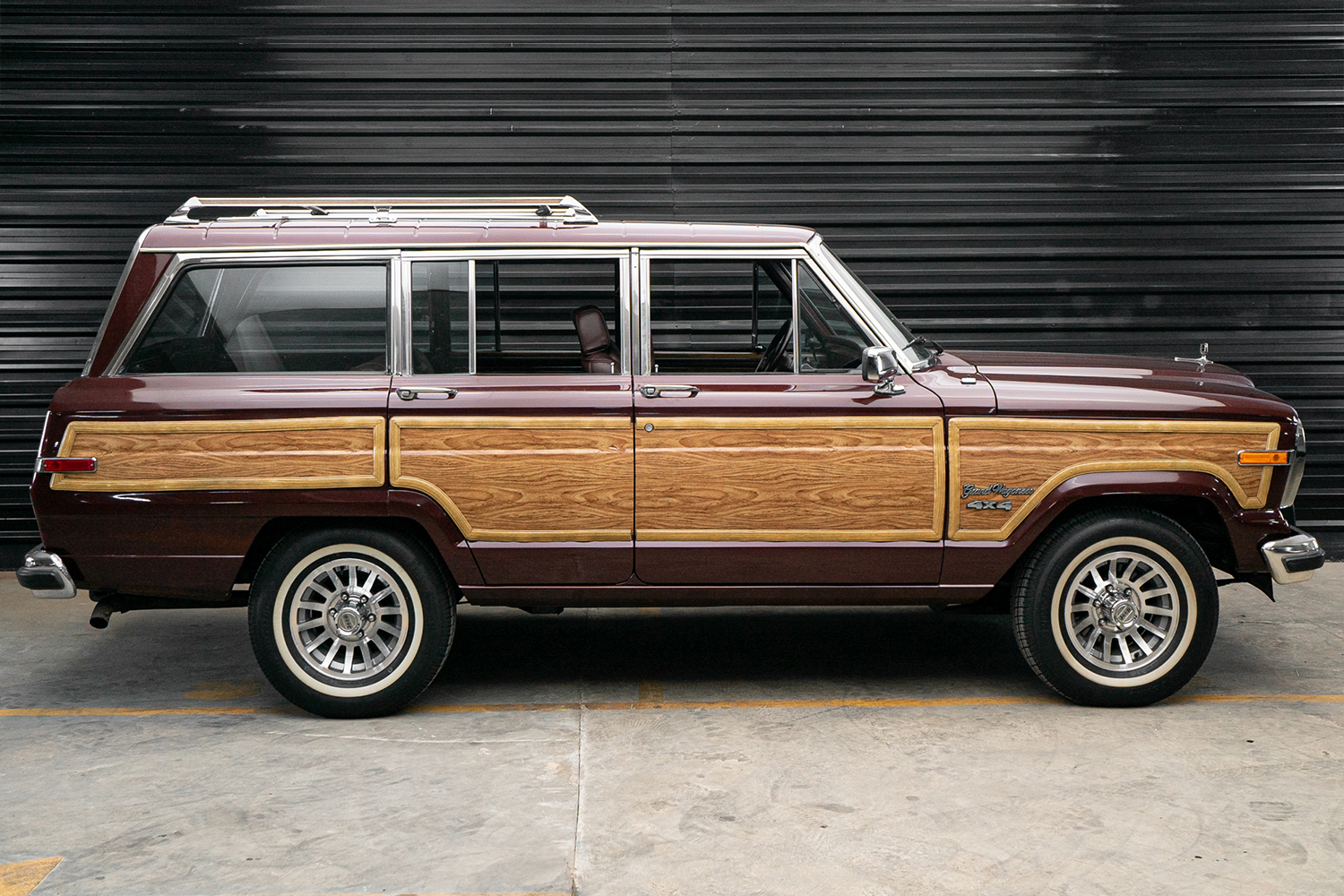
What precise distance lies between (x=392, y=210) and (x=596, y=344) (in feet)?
3.65

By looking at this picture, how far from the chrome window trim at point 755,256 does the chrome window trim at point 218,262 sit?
1046 mm

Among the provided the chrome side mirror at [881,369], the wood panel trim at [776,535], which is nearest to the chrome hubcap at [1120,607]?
the wood panel trim at [776,535]

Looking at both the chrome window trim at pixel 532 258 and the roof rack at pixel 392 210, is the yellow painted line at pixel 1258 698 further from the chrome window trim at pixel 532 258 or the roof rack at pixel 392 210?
the roof rack at pixel 392 210

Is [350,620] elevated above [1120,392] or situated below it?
below

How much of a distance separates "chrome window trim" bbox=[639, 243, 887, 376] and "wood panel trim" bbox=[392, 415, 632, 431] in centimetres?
26

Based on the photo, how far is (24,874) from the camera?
3664 millimetres

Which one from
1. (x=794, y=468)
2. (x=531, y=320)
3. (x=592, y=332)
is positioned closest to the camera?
(x=794, y=468)

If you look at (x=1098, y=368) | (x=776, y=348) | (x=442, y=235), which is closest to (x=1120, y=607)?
(x=1098, y=368)

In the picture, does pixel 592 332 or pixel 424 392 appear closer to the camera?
pixel 424 392

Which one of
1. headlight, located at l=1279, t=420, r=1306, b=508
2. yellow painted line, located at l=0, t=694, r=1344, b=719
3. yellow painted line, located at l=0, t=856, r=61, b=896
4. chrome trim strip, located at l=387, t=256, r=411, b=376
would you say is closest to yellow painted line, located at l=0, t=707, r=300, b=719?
yellow painted line, located at l=0, t=694, r=1344, b=719

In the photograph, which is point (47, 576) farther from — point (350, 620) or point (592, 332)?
point (592, 332)

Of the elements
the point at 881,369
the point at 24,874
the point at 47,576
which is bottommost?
the point at 24,874

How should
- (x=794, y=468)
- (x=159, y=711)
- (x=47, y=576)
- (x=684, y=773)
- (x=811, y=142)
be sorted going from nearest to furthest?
1. (x=684, y=773)
2. (x=47, y=576)
3. (x=794, y=468)
4. (x=159, y=711)
5. (x=811, y=142)

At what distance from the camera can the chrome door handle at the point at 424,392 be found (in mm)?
4930
